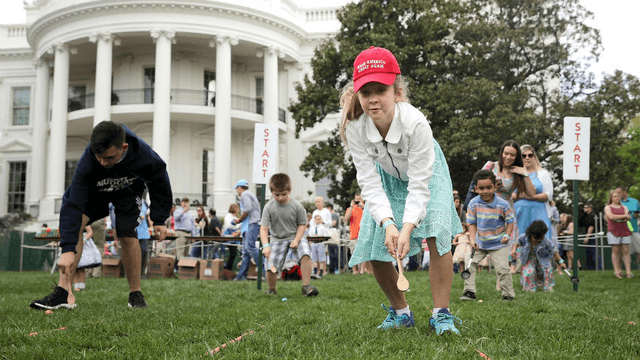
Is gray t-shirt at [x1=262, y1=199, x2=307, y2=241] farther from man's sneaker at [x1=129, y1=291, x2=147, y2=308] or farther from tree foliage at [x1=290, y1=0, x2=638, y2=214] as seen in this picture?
tree foliage at [x1=290, y1=0, x2=638, y2=214]

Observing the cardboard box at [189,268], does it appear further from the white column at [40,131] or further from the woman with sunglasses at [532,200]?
the white column at [40,131]

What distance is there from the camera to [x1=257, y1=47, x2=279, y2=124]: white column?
31.2 meters

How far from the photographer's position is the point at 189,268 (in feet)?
44.1

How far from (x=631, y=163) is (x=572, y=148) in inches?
1230

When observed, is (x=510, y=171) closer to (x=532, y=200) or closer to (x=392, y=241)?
(x=532, y=200)

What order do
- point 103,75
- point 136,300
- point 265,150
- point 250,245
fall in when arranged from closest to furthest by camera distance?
point 136,300 → point 265,150 → point 250,245 → point 103,75

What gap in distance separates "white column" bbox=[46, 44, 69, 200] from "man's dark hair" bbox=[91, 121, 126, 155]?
2761 centimetres

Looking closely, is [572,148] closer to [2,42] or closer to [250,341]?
[250,341]

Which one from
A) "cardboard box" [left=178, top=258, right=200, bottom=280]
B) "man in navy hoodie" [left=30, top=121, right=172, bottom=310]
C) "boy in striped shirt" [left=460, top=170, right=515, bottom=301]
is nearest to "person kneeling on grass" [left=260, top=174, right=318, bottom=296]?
"boy in striped shirt" [left=460, top=170, right=515, bottom=301]

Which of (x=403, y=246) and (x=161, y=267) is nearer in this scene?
(x=403, y=246)

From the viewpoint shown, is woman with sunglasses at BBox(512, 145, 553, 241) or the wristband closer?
the wristband

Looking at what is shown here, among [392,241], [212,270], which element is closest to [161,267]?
[212,270]

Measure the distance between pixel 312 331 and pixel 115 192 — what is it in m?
2.61

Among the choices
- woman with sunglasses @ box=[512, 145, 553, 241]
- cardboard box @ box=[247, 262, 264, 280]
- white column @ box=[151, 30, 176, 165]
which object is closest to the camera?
woman with sunglasses @ box=[512, 145, 553, 241]
